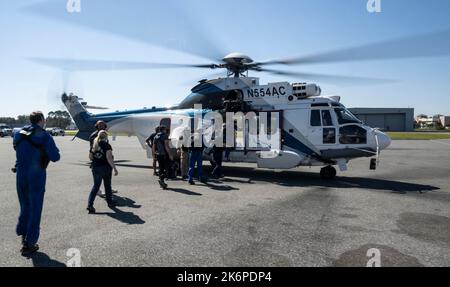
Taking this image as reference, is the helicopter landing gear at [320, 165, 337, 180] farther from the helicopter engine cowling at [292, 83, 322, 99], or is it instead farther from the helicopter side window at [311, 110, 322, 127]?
the helicopter engine cowling at [292, 83, 322, 99]

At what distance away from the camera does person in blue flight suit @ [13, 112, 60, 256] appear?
4.39 meters

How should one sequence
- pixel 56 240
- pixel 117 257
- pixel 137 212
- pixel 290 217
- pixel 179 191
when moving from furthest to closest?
pixel 179 191 < pixel 137 212 < pixel 290 217 < pixel 56 240 < pixel 117 257

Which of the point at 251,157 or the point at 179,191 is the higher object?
the point at 251,157

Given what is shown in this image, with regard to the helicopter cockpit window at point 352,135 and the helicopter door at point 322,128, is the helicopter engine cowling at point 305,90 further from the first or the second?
the helicopter cockpit window at point 352,135

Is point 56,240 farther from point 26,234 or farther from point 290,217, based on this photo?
point 290,217

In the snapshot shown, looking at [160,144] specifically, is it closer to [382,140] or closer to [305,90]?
[305,90]

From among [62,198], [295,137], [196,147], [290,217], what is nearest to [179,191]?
[196,147]

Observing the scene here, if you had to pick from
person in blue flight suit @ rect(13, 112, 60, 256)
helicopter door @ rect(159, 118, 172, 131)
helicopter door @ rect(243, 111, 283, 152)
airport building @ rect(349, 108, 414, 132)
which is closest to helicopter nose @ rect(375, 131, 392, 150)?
helicopter door @ rect(243, 111, 283, 152)

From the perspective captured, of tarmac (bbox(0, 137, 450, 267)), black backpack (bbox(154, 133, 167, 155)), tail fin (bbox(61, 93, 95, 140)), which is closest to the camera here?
tarmac (bbox(0, 137, 450, 267))

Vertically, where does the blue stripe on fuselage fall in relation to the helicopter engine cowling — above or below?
below

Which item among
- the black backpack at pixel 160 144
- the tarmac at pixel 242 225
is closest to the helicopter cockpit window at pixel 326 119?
the tarmac at pixel 242 225

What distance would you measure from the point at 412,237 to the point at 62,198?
7.34 meters

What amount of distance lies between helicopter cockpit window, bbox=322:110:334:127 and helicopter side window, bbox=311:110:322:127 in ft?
0.51
